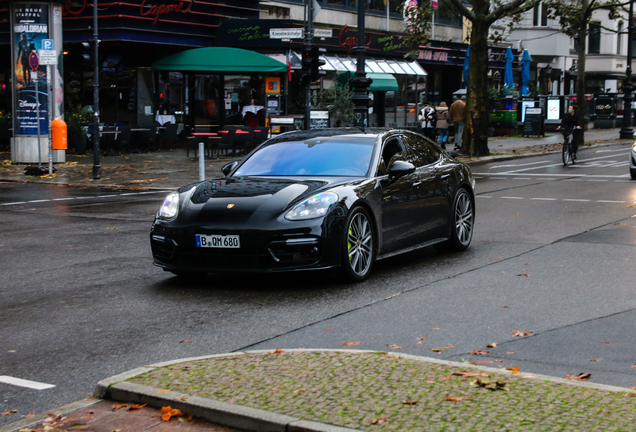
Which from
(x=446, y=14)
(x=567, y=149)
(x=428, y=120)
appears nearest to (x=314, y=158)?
(x=567, y=149)

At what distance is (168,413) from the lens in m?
4.28

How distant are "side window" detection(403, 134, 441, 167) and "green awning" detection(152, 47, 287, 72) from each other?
835 inches

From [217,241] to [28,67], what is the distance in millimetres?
19192

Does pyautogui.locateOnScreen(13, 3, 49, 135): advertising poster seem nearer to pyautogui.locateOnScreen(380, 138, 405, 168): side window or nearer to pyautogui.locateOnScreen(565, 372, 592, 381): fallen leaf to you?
pyautogui.locateOnScreen(380, 138, 405, 168): side window

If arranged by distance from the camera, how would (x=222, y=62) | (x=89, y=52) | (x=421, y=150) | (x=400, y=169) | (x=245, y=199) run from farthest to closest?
(x=222, y=62) → (x=89, y=52) → (x=421, y=150) → (x=400, y=169) → (x=245, y=199)

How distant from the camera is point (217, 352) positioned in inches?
225

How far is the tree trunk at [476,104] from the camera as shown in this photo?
92.2ft

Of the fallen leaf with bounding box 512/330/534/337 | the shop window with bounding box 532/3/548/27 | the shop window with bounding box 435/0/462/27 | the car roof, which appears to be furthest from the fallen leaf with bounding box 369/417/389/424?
the shop window with bounding box 532/3/548/27

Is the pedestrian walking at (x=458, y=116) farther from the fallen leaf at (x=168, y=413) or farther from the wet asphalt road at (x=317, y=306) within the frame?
the fallen leaf at (x=168, y=413)

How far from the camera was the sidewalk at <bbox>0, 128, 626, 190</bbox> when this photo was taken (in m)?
20.8

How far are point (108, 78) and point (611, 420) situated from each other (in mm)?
31155

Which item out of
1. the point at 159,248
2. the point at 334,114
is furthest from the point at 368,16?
the point at 159,248

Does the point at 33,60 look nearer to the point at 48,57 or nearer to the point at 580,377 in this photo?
the point at 48,57

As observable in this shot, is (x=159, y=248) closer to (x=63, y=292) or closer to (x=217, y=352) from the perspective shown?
(x=63, y=292)
